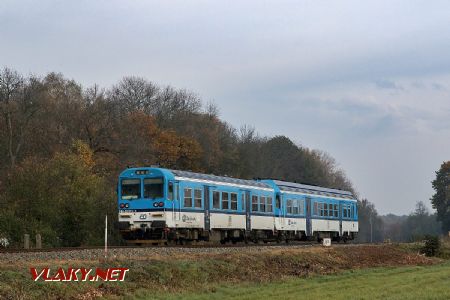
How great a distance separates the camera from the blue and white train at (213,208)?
33875 millimetres

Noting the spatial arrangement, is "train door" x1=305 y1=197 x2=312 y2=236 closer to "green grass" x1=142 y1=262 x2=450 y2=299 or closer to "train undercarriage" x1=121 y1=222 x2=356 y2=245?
"train undercarriage" x1=121 y1=222 x2=356 y2=245

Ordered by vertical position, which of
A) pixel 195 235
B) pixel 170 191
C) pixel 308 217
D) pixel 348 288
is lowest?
pixel 348 288

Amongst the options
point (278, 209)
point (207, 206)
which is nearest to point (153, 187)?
point (207, 206)

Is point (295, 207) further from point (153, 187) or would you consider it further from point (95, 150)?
point (95, 150)

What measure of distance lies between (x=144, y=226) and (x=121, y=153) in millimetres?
38356

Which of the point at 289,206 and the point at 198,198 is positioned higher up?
the point at 198,198

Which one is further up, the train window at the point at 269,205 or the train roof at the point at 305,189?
the train roof at the point at 305,189

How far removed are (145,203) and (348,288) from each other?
1250cm

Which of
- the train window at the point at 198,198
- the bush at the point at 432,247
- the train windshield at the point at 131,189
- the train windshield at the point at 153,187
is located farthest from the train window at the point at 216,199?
the bush at the point at 432,247

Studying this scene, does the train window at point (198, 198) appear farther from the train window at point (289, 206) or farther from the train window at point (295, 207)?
the train window at point (295, 207)

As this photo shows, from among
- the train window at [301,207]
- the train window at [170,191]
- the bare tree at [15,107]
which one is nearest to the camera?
the train window at [170,191]

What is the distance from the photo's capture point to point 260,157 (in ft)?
340

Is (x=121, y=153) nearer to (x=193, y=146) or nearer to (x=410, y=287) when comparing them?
(x=193, y=146)

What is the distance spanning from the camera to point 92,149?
233ft
